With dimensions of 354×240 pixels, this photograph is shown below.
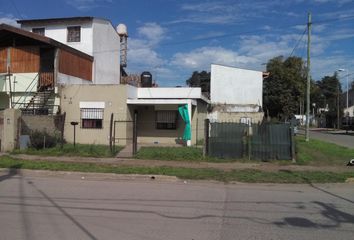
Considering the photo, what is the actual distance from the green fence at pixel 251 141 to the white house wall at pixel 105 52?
17.5m

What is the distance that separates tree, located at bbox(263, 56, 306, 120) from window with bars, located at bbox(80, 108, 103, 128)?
40567 millimetres

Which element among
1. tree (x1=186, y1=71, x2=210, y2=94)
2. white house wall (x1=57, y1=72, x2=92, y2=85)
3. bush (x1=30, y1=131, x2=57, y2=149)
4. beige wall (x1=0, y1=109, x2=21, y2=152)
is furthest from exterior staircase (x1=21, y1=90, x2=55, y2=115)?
tree (x1=186, y1=71, x2=210, y2=94)

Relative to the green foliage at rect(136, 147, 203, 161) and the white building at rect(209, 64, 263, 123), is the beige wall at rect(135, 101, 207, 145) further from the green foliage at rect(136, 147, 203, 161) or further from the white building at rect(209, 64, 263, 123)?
the white building at rect(209, 64, 263, 123)

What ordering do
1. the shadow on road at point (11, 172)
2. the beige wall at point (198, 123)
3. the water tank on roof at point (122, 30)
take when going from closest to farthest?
the shadow on road at point (11, 172) < the beige wall at point (198, 123) < the water tank on roof at point (122, 30)

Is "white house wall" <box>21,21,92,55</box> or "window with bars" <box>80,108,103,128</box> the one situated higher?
"white house wall" <box>21,21,92,55</box>

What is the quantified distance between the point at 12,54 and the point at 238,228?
2535 cm

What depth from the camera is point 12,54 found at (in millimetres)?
29047

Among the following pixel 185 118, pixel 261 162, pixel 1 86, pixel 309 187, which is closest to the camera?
pixel 309 187

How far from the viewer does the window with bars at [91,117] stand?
87.9 feet

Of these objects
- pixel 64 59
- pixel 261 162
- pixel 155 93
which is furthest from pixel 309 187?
pixel 64 59

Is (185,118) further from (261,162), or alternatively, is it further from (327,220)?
(327,220)

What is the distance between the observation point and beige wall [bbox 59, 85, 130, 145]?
2652 centimetres

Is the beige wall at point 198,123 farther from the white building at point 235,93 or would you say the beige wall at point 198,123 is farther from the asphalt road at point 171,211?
the asphalt road at point 171,211

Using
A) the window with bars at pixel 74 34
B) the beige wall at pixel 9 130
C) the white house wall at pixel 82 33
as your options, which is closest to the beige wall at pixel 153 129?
the beige wall at pixel 9 130
